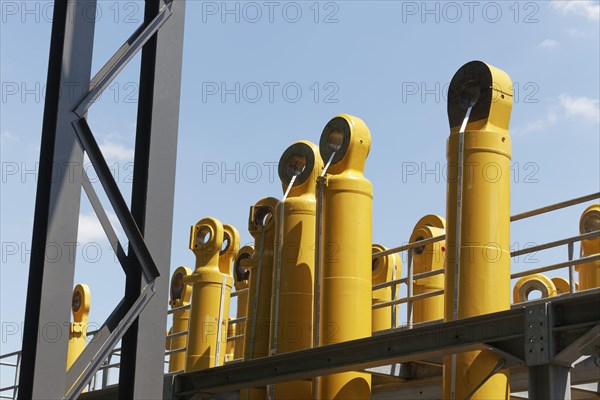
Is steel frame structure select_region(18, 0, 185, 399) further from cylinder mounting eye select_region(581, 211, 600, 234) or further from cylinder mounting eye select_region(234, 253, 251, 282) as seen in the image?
cylinder mounting eye select_region(234, 253, 251, 282)

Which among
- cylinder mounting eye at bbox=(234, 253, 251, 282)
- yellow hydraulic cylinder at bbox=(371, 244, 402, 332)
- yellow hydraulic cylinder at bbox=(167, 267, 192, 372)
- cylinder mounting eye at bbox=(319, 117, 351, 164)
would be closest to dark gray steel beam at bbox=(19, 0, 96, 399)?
cylinder mounting eye at bbox=(319, 117, 351, 164)

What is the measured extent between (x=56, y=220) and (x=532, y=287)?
44.8ft

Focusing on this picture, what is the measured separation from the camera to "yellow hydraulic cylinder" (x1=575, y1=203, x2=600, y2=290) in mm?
14852

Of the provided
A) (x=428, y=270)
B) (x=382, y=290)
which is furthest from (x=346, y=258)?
(x=382, y=290)

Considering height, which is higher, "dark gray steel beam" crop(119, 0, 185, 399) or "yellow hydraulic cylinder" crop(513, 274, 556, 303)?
"yellow hydraulic cylinder" crop(513, 274, 556, 303)

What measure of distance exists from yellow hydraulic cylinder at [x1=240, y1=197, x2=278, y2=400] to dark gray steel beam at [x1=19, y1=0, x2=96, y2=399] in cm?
736

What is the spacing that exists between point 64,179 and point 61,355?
3.57 feet

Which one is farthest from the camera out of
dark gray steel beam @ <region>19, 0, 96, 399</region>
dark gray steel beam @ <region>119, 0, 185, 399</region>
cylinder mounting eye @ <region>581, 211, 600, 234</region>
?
cylinder mounting eye @ <region>581, 211, 600, 234</region>

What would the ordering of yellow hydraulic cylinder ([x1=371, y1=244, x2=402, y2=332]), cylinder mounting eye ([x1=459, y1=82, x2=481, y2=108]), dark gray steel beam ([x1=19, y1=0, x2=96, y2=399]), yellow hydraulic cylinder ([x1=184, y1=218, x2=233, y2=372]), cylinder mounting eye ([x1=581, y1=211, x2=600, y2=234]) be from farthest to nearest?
yellow hydraulic cylinder ([x1=371, y1=244, x2=402, y2=332]) < yellow hydraulic cylinder ([x1=184, y1=218, x2=233, y2=372]) < cylinder mounting eye ([x1=581, y1=211, x2=600, y2=234]) < cylinder mounting eye ([x1=459, y1=82, x2=481, y2=108]) < dark gray steel beam ([x1=19, y1=0, x2=96, y2=399])

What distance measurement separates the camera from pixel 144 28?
6551 mm

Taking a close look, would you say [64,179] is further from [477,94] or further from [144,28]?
[477,94]

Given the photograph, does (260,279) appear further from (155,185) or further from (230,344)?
(230,344)

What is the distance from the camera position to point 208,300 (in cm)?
1641

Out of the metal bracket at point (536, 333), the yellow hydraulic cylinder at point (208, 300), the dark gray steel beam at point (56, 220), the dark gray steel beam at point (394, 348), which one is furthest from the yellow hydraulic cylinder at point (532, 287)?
the dark gray steel beam at point (56, 220)
